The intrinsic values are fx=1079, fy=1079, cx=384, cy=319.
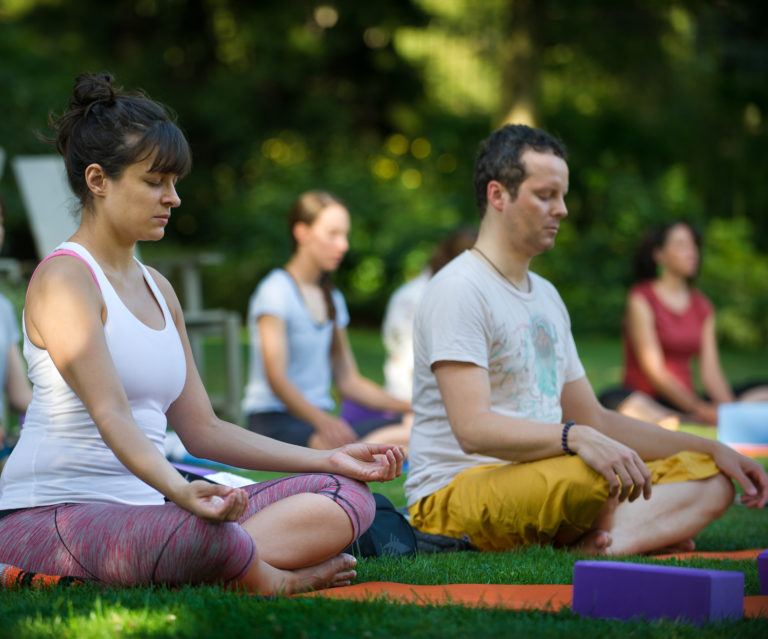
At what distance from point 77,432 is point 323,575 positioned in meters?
0.70

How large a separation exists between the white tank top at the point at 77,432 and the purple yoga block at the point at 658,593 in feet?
3.60

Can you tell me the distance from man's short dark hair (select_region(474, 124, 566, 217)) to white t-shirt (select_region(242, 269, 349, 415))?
195 centimetres

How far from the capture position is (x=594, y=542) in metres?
3.42

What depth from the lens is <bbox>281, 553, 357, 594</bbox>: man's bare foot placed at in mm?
2631

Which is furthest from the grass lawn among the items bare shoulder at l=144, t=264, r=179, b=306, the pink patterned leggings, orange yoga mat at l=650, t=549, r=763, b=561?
bare shoulder at l=144, t=264, r=179, b=306

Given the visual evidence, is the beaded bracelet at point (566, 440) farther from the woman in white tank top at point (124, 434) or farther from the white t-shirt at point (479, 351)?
the woman in white tank top at point (124, 434)

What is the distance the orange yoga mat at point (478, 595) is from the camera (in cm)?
246

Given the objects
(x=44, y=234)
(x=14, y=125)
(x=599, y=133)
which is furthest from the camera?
(x=599, y=133)

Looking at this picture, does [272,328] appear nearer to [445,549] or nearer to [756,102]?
[445,549]

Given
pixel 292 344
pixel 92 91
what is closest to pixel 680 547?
pixel 92 91

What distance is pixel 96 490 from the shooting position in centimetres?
261

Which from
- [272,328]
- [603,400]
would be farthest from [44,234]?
[603,400]

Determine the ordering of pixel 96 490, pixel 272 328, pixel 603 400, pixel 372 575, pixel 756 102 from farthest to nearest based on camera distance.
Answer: pixel 756 102 → pixel 603 400 → pixel 272 328 → pixel 372 575 → pixel 96 490

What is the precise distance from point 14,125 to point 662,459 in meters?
13.5
